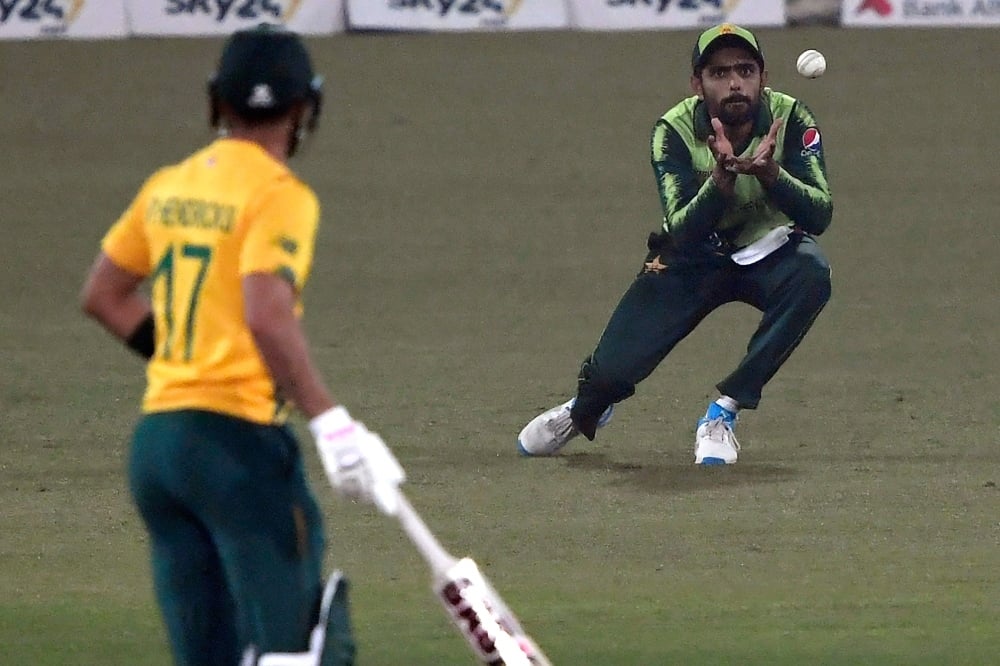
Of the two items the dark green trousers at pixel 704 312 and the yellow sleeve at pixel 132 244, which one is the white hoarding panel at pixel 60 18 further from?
the yellow sleeve at pixel 132 244

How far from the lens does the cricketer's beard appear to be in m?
7.96

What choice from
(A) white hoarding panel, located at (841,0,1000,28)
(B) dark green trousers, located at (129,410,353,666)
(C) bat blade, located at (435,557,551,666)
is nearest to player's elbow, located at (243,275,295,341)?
(B) dark green trousers, located at (129,410,353,666)

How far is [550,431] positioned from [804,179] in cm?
154

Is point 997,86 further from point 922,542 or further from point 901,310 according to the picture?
point 922,542

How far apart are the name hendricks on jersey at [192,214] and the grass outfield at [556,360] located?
2.03 metres

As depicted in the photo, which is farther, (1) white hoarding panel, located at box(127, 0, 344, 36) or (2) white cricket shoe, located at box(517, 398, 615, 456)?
(1) white hoarding panel, located at box(127, 0, 344, 36)

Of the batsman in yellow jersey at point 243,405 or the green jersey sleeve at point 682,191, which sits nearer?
the batsman in yellow jersey at point 243,405

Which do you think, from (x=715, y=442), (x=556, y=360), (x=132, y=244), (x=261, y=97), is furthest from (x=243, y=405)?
(x=556, y=360)

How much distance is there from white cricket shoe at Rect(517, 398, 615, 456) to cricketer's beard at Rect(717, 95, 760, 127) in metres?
1.34

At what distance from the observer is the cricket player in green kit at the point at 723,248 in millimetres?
7957

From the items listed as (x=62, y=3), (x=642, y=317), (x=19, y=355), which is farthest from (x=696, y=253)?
(x=62, y=3)

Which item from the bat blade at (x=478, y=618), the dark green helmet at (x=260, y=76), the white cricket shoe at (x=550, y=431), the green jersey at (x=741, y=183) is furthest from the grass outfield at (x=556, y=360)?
the dark green helmet at (x=260, y=76)

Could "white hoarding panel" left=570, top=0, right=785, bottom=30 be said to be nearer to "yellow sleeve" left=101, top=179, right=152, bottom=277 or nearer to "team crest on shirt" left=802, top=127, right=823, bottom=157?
"team crest on shirt" left=802, top=127, right=823, bottom=157

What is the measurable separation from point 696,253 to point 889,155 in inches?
288
